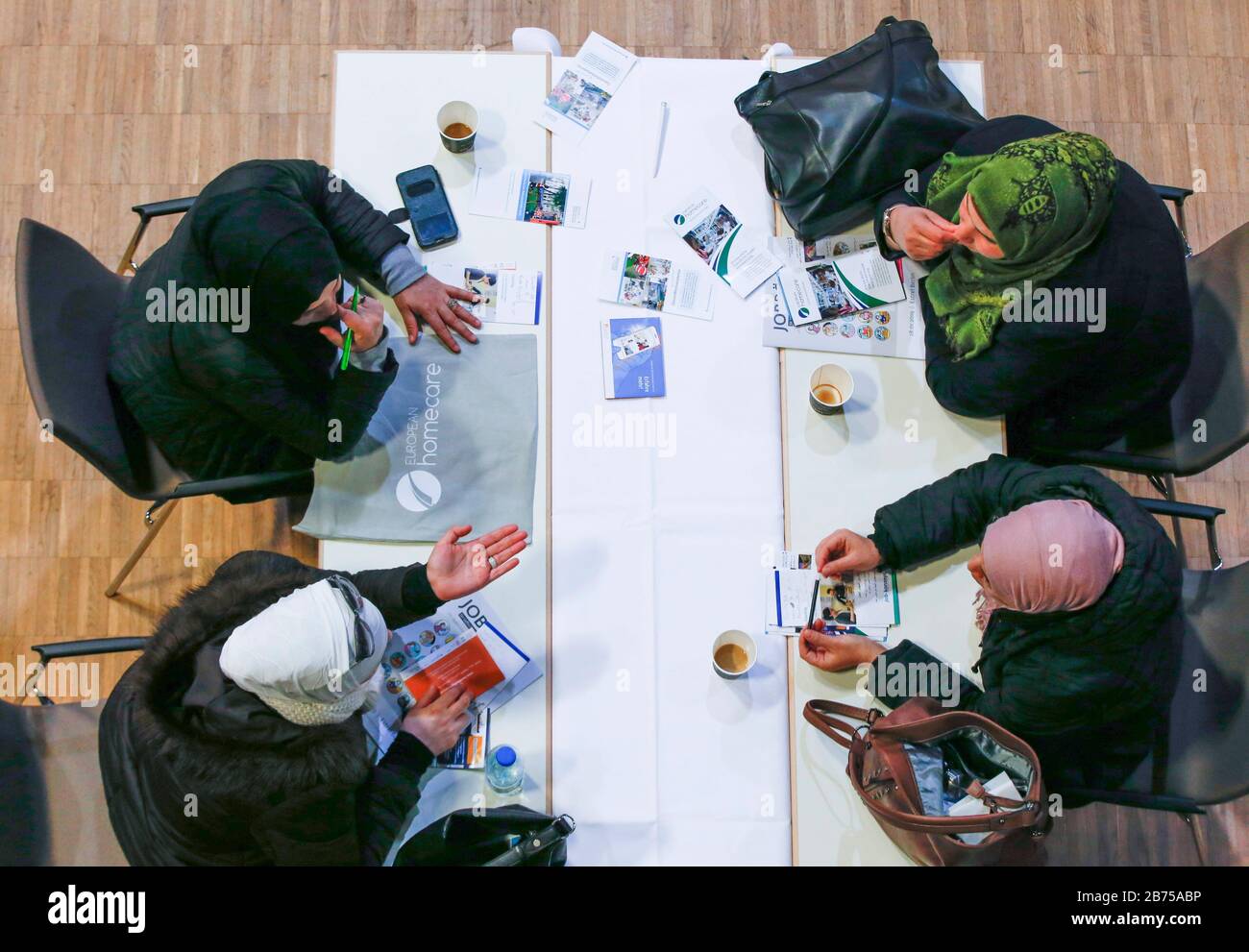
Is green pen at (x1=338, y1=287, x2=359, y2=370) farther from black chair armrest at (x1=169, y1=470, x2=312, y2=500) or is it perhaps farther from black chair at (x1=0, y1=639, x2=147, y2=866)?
black chair at (x1=0, y1=639, x2=147, y2=866)

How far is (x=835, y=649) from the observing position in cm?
221

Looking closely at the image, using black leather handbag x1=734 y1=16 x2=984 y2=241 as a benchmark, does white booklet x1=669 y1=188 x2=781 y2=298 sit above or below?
below

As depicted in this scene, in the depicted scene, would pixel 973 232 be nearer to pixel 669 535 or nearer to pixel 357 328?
pixel 669 535

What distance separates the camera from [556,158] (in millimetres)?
2514

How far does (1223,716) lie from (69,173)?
3858mm

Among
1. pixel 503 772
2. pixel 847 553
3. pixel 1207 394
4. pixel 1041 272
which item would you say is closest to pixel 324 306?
pixel 503 772

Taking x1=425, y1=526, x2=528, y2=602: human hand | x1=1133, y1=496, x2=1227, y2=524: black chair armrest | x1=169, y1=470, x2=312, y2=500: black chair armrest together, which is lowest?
x1=425, y1=526, x2=528, y2=602: human hand

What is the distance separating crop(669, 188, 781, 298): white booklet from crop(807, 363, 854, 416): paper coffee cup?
0.97ft

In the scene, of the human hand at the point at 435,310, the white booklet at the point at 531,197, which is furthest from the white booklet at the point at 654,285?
the human hand at the point at 435,310

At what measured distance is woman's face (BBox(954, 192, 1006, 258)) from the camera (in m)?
2.17

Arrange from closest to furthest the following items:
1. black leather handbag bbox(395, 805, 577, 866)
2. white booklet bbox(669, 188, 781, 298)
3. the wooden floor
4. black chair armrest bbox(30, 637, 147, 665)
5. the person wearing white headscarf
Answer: the person wearing white headscarf
black leather handbag bbox(395, 805, 577, 866)
black chair armrest bbox(30, 637, 147, 665)
white booklet bbox(669, 188, 781, 298)
the wooden floor

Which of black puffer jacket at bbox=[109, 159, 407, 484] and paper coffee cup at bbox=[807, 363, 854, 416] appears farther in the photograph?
paper coffee cup at bbox=[807, 363, 854, 416]

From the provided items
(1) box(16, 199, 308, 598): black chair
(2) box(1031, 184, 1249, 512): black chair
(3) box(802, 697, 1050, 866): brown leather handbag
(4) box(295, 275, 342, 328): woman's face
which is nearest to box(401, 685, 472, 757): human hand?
(1) box(16, 199, 308, 598): black chair
